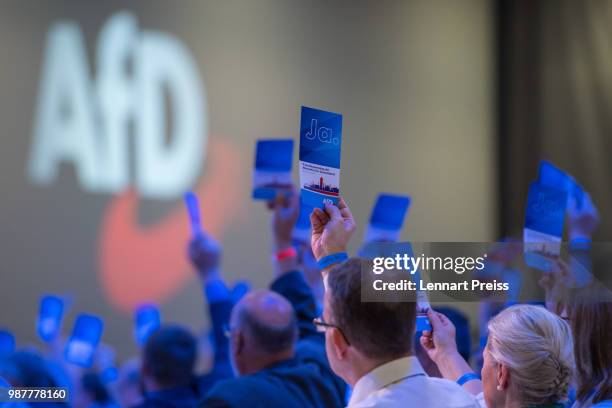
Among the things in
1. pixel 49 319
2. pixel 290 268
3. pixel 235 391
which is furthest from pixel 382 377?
pixel 49 319

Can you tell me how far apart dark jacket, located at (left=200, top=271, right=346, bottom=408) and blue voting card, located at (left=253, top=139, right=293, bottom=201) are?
362 mm

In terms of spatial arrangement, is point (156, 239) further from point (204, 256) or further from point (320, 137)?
point (320, 137)

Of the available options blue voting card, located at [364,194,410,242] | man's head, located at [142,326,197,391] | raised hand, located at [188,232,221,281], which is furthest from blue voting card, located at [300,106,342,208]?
raised hand, located at [188,232,221,281]

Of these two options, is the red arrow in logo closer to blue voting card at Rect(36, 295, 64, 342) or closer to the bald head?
blue voting card at Rect(36, 295, 64, 342)

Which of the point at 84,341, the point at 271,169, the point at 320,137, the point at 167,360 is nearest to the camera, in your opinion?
the point at 320,137

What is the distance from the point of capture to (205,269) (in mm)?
3939

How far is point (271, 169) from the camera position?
9.02ft

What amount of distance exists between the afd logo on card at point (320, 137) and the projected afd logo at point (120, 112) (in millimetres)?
3754

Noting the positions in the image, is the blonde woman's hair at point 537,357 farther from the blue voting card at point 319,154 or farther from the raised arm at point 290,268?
the raised arm at point 290,268

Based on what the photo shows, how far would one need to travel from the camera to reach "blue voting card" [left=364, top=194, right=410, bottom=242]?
2.60 m

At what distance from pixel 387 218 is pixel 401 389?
1221 mm

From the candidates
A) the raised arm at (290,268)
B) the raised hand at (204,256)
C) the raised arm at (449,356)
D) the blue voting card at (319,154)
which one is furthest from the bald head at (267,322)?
the raised hand at (204,256)

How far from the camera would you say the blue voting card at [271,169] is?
8.98ft

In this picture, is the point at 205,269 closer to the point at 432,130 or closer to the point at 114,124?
the point at 114,124
